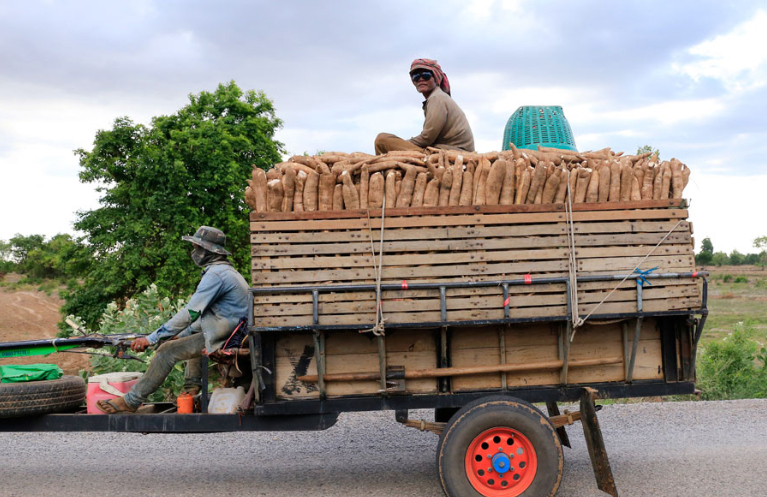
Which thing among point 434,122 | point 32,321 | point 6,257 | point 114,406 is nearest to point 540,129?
point 434,122

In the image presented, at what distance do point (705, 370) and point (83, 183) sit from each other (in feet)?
58.4

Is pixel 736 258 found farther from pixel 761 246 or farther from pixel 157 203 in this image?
pixel 157 203

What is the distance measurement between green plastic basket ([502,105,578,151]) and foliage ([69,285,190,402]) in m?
4.76

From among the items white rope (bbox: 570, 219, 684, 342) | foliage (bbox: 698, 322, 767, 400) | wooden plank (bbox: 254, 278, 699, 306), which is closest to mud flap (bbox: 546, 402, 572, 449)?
white rope (bbox: 570, 219, 684, 342)

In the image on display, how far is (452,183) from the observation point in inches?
190

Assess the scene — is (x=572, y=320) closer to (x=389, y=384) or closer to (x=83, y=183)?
(x=389, y=384)

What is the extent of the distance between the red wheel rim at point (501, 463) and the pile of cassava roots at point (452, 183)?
1.68m

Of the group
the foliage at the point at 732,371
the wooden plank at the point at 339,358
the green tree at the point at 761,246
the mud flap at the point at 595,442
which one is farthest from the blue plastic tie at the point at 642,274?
the green tree at the point at 761,246

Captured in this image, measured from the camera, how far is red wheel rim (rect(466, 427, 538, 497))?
4699mm

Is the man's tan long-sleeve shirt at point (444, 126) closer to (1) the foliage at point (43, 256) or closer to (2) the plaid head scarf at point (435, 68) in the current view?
(2) the plaid head scarf at point (435, 68)

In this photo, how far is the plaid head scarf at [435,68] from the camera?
6227 millimetres

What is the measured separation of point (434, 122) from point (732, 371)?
691cm

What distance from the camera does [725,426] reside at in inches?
291

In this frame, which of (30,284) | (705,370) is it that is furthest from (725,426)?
(30,284)
